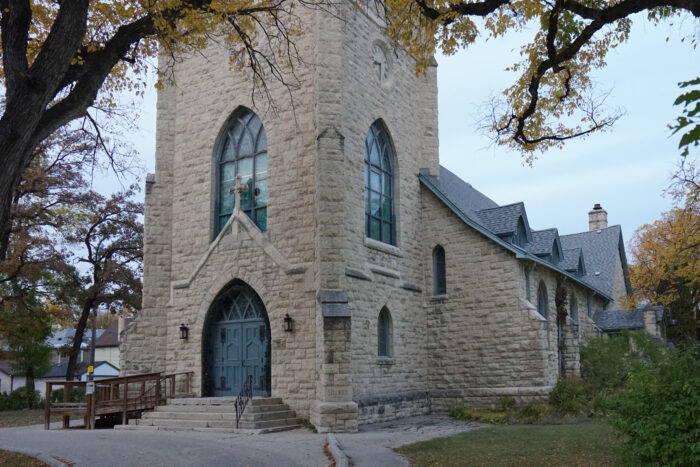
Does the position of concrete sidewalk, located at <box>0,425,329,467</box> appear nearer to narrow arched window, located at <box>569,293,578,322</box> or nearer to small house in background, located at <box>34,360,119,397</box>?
narrow arched window, located at <box>569,293,578,322</box>

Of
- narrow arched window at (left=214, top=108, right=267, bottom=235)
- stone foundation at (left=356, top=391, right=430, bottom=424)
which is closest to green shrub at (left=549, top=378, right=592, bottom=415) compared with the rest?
stone foundation at (left=356, top=391, right=430, bottom=424)

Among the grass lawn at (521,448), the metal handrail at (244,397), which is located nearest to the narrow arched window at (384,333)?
the metal handrail at (244,397)

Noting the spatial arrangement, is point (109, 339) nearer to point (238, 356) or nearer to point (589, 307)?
point (589, 307)

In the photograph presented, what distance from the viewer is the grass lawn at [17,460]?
1023 cm

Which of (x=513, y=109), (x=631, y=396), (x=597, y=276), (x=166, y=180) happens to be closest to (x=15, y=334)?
(x=166, y=180)

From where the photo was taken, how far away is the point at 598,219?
41.1 m

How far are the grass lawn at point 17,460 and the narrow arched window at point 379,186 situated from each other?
1018cm

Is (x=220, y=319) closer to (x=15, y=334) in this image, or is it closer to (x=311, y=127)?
(x=311, y=127)

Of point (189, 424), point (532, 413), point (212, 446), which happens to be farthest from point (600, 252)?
point (212, 446)

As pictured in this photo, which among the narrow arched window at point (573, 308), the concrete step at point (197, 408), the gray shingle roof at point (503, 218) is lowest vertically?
the concrete step at point (197, 408)

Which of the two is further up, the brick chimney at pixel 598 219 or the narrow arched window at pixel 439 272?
the brick chimney at pixel 598 219

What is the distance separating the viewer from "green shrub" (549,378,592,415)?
692 inches

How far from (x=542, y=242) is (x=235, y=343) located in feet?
38.2

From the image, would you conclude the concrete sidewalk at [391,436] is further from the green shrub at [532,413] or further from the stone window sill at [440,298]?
the stone window sill at [440,298]
